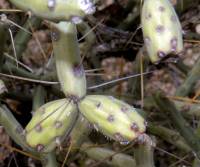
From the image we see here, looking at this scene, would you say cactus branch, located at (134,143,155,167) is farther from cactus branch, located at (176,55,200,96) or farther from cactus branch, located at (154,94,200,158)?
cactus branch, located at (176,55,200,96)

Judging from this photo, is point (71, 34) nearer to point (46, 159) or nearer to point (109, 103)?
point (109, 103)

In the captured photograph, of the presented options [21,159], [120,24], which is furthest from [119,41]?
[21,159]

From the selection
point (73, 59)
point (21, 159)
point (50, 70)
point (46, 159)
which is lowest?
point (21, 159)

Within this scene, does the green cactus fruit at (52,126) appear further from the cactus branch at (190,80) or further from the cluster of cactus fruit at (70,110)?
the cactus branch at (190,80)

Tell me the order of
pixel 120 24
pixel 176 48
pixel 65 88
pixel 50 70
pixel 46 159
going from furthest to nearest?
pixel 120 24, pixel 50 70, pixel 46 159, pixel 65 88, pixel 176 48

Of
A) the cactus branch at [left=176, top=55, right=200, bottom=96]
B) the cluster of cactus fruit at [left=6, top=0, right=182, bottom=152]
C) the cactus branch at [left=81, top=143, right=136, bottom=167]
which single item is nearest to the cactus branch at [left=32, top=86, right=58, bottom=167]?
the cactus branch at [left=81, top=143, right=136, bottom=167]

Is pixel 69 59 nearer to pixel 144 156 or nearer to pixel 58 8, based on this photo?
pixel 58 8

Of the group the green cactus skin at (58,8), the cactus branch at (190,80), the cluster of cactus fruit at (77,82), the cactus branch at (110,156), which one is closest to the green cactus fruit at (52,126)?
the cluster of cactus fruit at (77,82)

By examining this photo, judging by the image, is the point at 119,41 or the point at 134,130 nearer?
the point at 134,130
